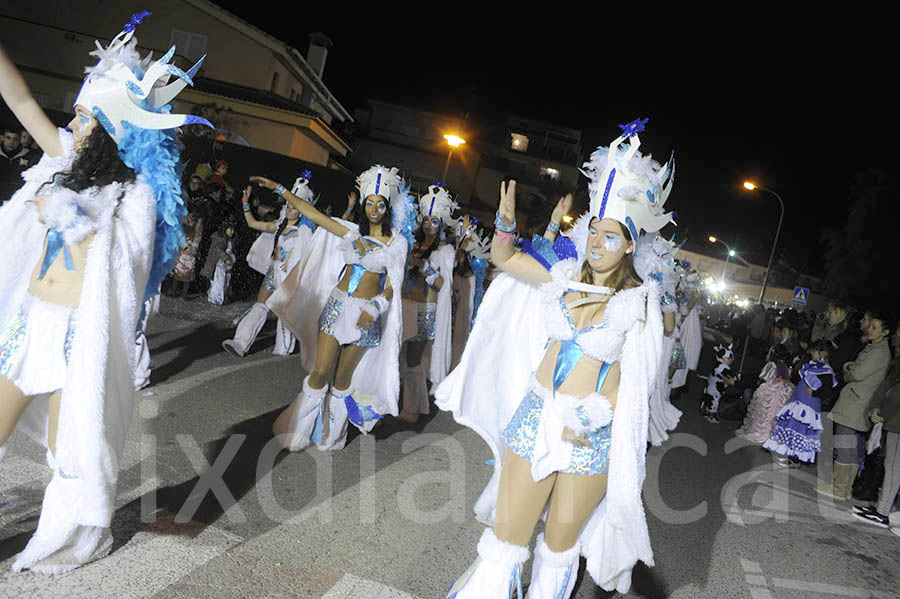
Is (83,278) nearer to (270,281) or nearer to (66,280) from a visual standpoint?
(66,280)

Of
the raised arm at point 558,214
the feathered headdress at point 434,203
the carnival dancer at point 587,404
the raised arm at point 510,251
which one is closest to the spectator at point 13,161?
the feathered headdress at point 434,203

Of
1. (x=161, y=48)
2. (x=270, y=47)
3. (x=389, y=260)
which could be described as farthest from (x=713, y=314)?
(x=389, y=260)

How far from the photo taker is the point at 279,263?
826 cm

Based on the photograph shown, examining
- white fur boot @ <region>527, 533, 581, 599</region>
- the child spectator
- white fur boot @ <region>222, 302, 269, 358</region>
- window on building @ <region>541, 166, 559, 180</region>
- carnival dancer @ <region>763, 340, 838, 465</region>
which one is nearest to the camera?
white fur boot @ <region>527, 533, 581, 599</region>

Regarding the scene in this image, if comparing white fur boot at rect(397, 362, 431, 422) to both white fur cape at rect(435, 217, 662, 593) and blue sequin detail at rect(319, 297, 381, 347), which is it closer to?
blue sequin detail at rect(319, 297, 381, 347)

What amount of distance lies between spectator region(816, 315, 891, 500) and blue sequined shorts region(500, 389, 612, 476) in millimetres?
5684

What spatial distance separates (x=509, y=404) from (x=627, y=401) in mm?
689

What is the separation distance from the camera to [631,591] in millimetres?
4066

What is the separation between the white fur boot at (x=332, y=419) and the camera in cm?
527

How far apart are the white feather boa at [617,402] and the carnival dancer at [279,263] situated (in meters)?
4.85

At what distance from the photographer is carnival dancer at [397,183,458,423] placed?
7.18m

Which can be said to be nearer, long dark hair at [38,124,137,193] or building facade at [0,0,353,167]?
long dark hair at [38,124,137,193]

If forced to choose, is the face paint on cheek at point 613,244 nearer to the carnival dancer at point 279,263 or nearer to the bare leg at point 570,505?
the bare leg at point 570,505

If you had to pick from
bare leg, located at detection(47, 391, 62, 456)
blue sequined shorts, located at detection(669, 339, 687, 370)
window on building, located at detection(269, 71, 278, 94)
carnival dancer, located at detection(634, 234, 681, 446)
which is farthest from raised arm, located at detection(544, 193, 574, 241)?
window on building, located at detection(269, 71, 278, 94)
